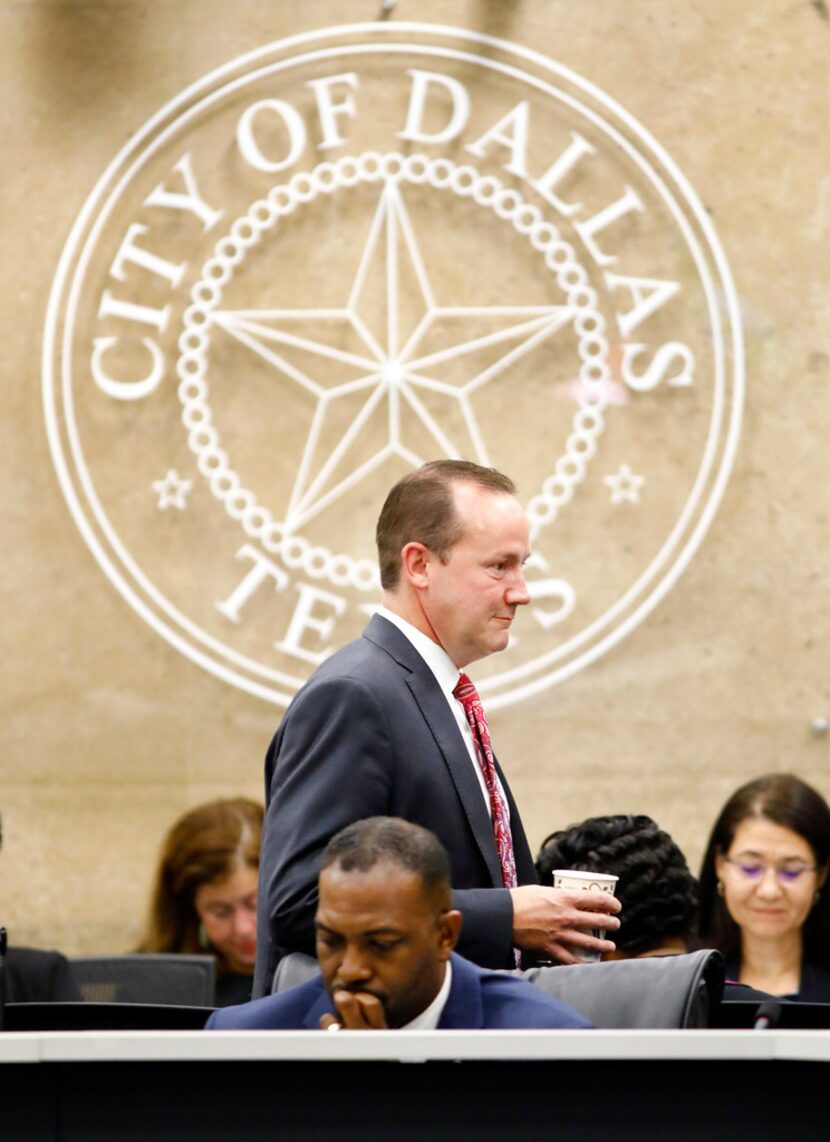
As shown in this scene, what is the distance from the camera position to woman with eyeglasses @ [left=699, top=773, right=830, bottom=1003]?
4238 millimetres

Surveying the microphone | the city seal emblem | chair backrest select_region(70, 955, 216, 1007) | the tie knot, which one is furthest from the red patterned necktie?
the city seal emblem

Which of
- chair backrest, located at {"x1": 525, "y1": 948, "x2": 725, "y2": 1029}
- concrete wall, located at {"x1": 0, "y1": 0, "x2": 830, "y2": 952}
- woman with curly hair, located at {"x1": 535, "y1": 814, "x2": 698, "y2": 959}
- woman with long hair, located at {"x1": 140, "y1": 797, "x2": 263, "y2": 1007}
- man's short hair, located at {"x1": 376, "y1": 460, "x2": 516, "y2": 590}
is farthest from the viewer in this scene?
concrete wall, located at {"x1": 0, "y1": 0, "x2": 830, "y2": 952}

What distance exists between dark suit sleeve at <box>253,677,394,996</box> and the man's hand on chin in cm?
29

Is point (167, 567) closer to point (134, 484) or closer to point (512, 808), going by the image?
point (134, 484)

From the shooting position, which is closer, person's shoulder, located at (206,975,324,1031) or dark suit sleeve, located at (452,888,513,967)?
person's shoulder, located at (206,975,324,1031)

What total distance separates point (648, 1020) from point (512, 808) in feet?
2.46

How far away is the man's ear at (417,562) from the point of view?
2.75 m

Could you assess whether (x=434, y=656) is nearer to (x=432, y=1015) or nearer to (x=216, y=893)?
(x=432, y=1015)

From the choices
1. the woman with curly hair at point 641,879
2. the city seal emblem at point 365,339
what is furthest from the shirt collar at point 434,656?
the city seal emblem at point 365,339

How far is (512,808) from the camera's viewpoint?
2.81 m

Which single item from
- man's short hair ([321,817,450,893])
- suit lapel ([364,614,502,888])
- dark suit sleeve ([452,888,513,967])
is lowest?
dark suit sleeve ([452,888,513,967])

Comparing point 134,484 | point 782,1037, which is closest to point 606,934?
point 782,1037

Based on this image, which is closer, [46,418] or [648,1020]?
[648,1020]

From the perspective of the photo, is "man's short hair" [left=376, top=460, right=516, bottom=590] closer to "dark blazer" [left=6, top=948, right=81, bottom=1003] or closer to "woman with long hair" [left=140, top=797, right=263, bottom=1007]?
"dark blazer" [left=6, top=948, right=81, bottom=1003]
